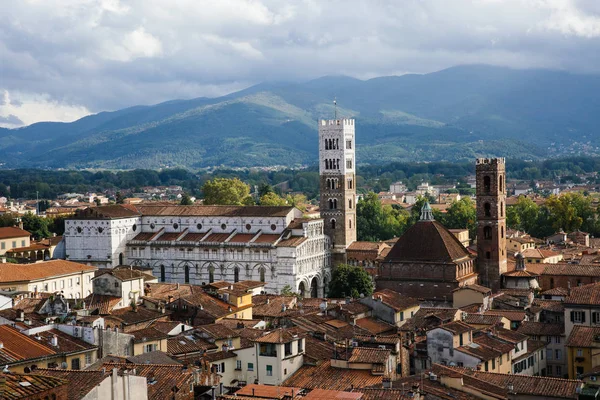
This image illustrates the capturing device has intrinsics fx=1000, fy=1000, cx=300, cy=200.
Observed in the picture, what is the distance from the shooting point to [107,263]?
8975 centimetres

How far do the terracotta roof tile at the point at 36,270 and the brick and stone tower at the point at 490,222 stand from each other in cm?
2853

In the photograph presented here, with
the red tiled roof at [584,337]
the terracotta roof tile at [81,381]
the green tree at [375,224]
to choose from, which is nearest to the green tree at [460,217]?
the green tree at [375,224]

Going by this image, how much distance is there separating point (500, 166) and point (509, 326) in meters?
27.4

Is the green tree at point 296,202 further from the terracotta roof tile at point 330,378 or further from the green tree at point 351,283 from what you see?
the terracotta roof tile at point 330,378

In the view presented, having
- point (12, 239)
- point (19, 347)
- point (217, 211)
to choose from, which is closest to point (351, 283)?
point (217, 211)

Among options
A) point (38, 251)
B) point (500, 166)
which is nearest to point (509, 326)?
point (500, 166)

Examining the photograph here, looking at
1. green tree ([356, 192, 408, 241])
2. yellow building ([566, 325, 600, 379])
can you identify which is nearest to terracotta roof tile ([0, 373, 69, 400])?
yellow building ([566, 325, 600, 379])

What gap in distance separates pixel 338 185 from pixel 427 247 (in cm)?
2520

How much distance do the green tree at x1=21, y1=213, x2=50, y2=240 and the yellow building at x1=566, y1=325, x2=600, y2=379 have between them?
262 feet

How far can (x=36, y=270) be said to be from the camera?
218 ft

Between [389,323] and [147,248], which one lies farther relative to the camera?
[147,248]

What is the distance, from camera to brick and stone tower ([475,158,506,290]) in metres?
72.6

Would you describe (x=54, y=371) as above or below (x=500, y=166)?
below

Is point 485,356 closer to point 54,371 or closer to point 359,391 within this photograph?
point 359,391
